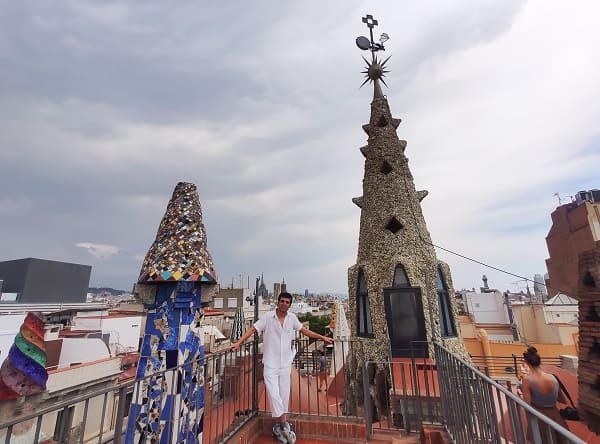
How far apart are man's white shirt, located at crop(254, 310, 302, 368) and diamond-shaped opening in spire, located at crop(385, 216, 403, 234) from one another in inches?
220

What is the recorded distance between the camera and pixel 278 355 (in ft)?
12.9

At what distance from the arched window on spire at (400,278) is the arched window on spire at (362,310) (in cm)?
84

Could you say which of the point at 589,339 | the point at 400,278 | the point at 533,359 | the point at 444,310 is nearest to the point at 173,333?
the point at 533,359

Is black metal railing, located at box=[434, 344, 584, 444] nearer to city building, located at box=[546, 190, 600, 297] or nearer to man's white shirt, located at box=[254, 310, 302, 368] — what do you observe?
man's white shirt, located at box=[254, 310, 302, 368]

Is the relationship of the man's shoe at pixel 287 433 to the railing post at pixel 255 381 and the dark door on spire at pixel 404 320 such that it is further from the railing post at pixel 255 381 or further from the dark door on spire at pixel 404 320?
the dark door on spire at pixel 404 320

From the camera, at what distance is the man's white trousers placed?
12.7 feet

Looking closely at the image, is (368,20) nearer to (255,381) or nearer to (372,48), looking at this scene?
(372,48)

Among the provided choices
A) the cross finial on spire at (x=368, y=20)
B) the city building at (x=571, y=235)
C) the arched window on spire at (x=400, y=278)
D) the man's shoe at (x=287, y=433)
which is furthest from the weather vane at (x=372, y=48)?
the city building at (x=571, y=235)

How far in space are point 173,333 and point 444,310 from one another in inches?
289

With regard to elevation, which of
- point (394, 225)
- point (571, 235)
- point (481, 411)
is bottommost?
point (481, 411)

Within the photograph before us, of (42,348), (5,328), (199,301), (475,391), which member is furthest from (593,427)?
(5,328)

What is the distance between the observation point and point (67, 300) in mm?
25938

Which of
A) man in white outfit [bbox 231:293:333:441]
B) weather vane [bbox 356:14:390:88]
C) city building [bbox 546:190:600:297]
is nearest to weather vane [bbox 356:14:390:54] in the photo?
weather vane [bbox 356:14:390:88]

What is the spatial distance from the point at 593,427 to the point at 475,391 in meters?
2.68
